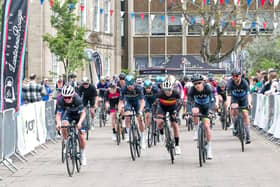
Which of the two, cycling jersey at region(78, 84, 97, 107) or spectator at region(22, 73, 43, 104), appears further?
spectator at region(22, 73, 43, 104)

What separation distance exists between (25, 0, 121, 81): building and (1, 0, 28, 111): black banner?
22.3 m

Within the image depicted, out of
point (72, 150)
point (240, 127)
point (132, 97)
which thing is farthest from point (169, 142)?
point (132, 97)

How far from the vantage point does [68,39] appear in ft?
125

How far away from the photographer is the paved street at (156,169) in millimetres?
13078

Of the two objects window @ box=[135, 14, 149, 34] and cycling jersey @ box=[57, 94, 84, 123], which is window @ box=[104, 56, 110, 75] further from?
cycling jersey @ box=[57, 94, 84, 123]

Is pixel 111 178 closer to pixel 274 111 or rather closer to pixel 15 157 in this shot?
pixel 15 157

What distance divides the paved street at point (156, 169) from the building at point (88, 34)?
2172 cm

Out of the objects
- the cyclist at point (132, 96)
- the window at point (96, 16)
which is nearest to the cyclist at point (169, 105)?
the cyclist at point (132, 96)

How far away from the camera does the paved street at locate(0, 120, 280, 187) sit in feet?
42.9

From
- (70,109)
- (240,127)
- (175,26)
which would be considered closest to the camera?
(70,109)

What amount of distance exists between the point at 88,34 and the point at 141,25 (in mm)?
19291

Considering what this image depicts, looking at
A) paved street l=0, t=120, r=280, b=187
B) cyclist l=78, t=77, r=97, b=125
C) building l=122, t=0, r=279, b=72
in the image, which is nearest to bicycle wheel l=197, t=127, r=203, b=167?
paved street l=0, t=120, r=280, b=187

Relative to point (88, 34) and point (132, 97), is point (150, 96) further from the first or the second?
point (88, 34)

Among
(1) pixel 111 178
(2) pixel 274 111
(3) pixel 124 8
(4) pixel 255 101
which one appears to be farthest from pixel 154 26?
(1) pixel 111 178
